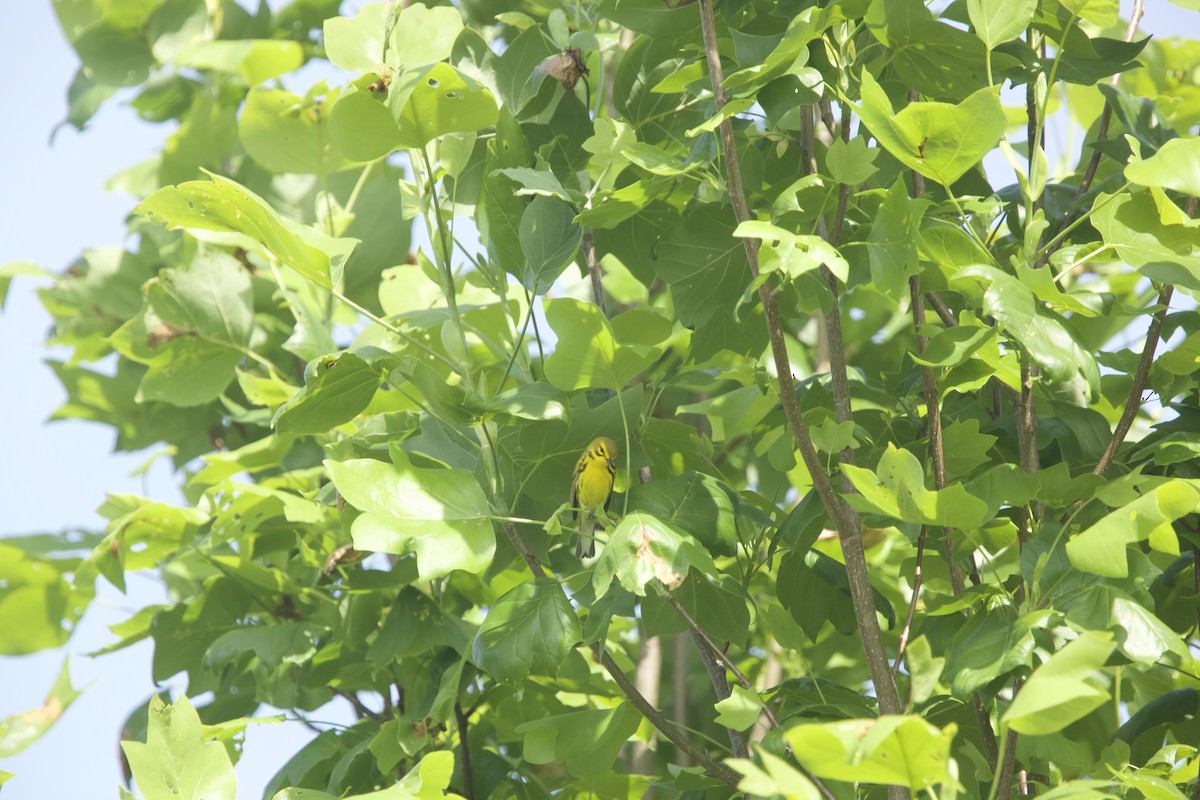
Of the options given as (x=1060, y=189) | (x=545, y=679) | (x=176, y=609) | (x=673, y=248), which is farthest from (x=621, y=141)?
(x=176, y=609)

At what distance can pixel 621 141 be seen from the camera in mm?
661

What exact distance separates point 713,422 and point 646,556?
39 centimetres

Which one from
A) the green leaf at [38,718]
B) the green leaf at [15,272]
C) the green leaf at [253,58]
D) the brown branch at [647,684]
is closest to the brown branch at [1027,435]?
the brown branch at [647,684]

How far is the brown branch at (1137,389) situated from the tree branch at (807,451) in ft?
0.51

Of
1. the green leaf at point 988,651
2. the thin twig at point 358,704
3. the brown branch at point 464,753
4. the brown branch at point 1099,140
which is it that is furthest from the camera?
the thin twig at point 358,704

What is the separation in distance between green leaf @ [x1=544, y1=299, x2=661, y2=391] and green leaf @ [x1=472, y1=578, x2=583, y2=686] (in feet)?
0.46

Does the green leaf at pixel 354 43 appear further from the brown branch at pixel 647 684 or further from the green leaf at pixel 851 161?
the brown branch at pixel 647 684

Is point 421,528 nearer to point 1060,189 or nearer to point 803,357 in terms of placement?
point 1060,189

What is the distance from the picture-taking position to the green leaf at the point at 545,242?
70 cm

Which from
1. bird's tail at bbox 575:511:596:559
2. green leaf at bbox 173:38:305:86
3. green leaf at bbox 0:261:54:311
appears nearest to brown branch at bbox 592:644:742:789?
bird's tail at bbox 575:511:596:559

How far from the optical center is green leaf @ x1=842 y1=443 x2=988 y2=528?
0.55 metres

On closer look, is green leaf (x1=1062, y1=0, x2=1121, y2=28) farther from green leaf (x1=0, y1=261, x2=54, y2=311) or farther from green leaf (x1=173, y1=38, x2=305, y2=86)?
green leaf (x1=0, y1=261, x2=54, y2=311)

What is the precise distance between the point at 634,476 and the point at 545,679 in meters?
0.26

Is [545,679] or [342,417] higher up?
[342,417]
